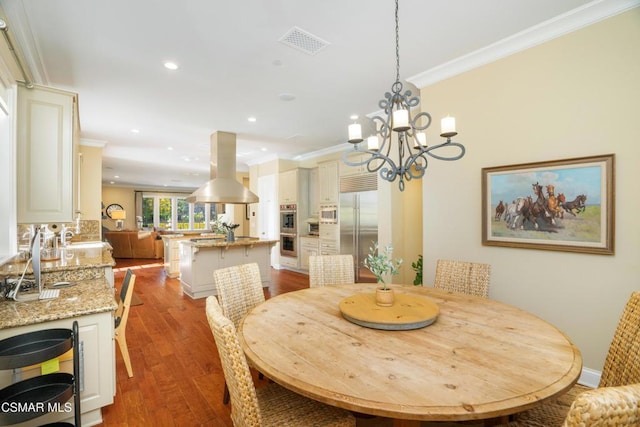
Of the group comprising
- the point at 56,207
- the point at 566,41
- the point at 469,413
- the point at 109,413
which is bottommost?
the point at 109,413

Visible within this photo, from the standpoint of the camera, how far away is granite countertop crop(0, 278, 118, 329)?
173 centimetres

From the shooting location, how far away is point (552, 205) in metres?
2.41

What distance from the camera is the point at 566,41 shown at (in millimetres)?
2336

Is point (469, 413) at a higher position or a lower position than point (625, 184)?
lower

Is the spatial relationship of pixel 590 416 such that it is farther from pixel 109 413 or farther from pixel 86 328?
pixel 109 413

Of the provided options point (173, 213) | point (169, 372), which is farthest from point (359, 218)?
point (173, 213)

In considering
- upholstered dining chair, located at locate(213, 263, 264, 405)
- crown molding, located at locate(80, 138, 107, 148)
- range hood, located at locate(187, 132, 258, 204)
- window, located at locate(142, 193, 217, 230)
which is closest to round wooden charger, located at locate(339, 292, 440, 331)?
upholstered dining chair, located at locate(213, 263, 264, 405)

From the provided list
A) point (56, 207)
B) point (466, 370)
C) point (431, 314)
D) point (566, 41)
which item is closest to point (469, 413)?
point (466, 370)

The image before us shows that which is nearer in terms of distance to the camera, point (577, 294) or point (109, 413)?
point (109, 413)

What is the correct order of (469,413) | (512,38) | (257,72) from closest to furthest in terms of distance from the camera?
(469,413) → (512,38) → (257,72)

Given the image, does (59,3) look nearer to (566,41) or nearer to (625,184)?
(566,41)

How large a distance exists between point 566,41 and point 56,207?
4.50 metres

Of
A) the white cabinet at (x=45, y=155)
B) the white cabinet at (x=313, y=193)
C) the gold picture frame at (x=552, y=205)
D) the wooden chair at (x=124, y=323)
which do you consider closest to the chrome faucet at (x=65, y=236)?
the white cabinet at (x=45, y=155)

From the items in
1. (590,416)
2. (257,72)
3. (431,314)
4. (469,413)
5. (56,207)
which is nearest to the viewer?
(590,416)
